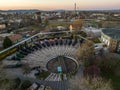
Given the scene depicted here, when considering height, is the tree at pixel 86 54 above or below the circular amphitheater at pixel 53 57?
above

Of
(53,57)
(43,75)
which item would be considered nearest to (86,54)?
(53,57)

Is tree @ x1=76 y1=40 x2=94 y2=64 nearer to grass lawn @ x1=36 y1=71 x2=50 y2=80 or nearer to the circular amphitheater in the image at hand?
the circular amphitheater

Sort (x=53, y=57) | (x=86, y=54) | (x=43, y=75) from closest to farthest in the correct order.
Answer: (x=43, y=75) < (x=86, y=54) < (x=53, y=57)

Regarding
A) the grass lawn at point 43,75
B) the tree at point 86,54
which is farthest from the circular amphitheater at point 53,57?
the tree at point 86,54

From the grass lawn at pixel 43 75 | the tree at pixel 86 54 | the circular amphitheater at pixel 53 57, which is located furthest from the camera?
the circular amphitheater at pixel 53 57

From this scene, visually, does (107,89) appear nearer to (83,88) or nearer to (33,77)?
(83,88)

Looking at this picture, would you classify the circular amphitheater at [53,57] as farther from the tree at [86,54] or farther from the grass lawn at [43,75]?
the tree at [86,54]

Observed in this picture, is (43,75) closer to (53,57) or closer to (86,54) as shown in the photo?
(53,57)

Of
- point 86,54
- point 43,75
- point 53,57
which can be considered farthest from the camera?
point 53,57
